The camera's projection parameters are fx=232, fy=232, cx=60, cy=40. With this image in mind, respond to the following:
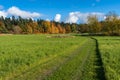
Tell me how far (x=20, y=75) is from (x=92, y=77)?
433 cm

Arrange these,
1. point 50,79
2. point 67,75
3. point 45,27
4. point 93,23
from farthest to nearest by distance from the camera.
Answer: point 45,27 < point 93,23 < point 67,75 < point 50,79

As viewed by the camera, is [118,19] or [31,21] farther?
[31,21]

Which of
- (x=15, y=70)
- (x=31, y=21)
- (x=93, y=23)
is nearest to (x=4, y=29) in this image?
(x=31, y=21)

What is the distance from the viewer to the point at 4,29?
14925 cm

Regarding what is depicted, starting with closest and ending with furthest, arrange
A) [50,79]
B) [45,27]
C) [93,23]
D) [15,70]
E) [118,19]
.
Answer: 1. [50,79]
2. [15,70]
3. [118,19]
4. [93,23]
5. [45,27]

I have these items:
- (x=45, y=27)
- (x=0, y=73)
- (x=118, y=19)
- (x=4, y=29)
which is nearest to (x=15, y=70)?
(x=0, y=73)

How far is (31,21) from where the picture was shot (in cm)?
16988

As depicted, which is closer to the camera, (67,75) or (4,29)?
(67,75)

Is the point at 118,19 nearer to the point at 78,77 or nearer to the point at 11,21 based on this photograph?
the point at 11,21

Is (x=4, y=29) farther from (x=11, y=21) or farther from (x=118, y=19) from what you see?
(x=118, y=19)

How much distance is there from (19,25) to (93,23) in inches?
2128

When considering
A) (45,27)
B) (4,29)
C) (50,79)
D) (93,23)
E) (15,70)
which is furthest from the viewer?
(45,27)

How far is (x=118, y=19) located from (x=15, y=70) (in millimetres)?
103932

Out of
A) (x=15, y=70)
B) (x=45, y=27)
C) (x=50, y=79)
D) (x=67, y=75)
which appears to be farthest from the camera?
(x=45, y=27)
